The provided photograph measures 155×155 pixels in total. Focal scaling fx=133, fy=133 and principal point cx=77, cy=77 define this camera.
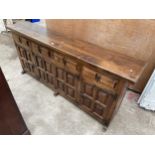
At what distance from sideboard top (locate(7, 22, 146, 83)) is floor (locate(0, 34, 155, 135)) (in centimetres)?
86

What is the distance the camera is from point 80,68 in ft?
Result: 4.48

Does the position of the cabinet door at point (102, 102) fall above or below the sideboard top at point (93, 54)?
below

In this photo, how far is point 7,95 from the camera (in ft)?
3.29

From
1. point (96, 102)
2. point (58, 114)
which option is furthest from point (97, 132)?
point (58, 114)

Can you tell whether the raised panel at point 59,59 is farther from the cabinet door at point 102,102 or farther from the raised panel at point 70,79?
the cabinet door at point 102,102

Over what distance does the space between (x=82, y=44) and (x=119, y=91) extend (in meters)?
0.68

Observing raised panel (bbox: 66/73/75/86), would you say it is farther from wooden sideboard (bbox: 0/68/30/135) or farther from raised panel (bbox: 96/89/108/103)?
wooden sideboard (bbox: 0/68/30/135)

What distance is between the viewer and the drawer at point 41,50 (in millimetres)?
1566

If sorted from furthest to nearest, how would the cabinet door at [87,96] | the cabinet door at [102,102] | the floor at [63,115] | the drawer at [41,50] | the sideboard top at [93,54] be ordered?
1. the floor at [63,115]
2. the drawer at [41,50]
3. the cabinet door at [87,96]
4. the cabinet door at [102,102]
5. the sideboard top at [93,54]

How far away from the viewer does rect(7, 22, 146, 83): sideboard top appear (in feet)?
3.81

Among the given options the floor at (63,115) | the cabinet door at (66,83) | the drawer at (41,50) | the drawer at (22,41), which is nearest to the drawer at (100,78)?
the cabinet door at (66,83)

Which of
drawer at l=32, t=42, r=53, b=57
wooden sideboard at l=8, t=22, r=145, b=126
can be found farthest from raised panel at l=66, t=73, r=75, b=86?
drawer at l=32, t=42, r=53, b=57

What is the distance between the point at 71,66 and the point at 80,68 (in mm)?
122

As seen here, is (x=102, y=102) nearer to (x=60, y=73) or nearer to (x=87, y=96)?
(x=87, y=96)
